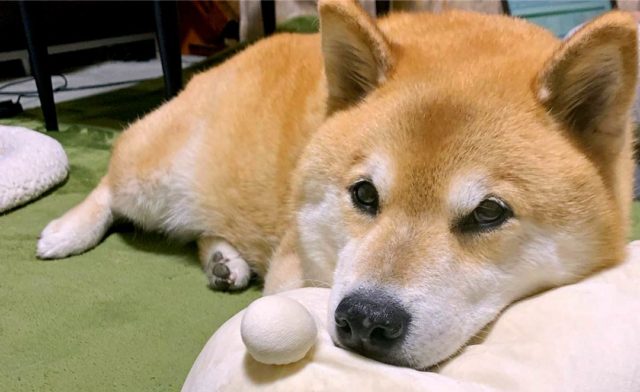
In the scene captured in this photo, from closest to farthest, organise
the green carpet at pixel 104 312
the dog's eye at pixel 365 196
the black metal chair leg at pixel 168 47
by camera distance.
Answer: the dog's eye at pixel 365 196, the green carpet at pixel 104 312, the black metal chair leg at pixel 168 47

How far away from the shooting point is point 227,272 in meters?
1.75

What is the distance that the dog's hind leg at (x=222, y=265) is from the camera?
1.75 m

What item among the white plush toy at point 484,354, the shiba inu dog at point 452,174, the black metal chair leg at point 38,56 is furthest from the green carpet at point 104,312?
Answer: the black metal chair leg at point 38,56

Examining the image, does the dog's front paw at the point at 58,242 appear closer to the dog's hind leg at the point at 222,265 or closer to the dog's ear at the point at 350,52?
the dog's hind leg at the point at 222,265

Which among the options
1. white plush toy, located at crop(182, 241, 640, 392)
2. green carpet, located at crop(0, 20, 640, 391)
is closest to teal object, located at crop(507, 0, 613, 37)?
green carpet, located at crop(0, 20, 640, 391)

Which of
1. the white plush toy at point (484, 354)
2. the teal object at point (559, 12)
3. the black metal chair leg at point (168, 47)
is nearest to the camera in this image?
the white plush toy at point (484, 354)

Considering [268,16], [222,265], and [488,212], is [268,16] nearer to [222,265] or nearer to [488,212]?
[222,265]

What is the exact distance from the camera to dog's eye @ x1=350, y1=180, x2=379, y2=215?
3.71ft

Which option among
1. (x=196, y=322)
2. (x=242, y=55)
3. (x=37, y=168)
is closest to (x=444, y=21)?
(x=242, y=55)

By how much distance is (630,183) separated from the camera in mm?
1324

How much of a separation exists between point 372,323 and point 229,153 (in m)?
0.99

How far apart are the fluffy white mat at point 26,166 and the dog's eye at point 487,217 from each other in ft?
5.51

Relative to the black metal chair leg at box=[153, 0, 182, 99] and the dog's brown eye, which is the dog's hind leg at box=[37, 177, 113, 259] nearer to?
the black metal chair leg at box=[153, 0, 182, 99]

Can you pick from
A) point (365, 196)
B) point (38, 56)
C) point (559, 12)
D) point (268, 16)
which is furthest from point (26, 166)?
point (559, 12)
